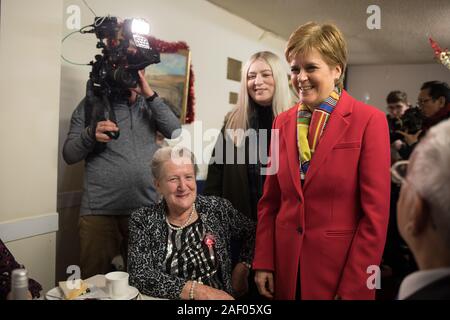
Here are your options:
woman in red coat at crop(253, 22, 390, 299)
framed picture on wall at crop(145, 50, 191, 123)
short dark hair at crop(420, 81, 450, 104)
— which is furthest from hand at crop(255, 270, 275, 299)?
framed picture on wall at crop(145, 50, 191, 123)

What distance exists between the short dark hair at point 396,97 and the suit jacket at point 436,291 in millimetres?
1234

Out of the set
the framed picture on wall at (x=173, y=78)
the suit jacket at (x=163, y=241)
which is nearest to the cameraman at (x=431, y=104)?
the suit jacket at (x=163, y=241)

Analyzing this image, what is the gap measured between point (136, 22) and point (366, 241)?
1.19m

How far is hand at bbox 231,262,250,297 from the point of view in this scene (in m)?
1.37

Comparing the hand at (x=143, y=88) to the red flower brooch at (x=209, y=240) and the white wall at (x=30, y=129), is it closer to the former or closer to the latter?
the white wall at (x=30, y=129)

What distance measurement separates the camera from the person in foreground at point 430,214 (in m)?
0.60

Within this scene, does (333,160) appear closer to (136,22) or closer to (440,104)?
(440,104)

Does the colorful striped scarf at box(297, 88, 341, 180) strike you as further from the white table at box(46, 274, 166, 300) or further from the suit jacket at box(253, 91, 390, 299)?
the white table at box(46, 274, 166, 300)

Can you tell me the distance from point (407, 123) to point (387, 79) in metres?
0.47

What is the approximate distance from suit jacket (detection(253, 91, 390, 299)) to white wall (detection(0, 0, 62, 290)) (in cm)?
98

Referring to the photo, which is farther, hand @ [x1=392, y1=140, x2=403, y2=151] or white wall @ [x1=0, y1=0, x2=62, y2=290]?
white wall @ [x1=0, y1=0, x2=62, y2=290]

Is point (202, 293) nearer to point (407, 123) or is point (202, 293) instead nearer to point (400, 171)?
point (400, 171)

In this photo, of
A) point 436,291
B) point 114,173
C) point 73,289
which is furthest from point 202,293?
point 114,173
